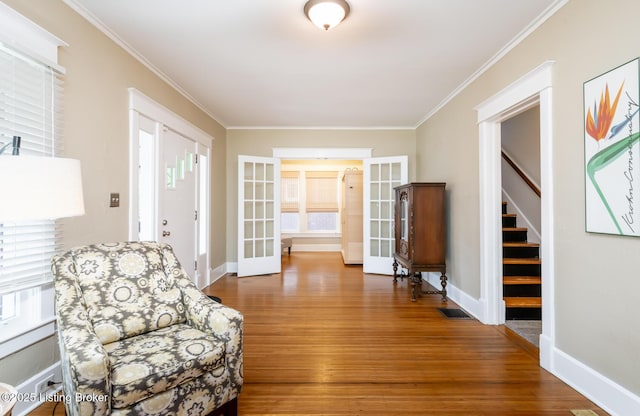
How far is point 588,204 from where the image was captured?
1898mm

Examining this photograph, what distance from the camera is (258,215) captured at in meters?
5.20


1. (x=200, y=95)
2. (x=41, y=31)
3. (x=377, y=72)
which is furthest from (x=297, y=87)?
(x=41, y=31)

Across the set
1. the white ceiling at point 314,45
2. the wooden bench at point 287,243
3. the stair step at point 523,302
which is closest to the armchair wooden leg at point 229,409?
the white ceiling at point 314,45

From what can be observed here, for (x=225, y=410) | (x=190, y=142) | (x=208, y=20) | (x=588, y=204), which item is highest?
(x=208, y=20)

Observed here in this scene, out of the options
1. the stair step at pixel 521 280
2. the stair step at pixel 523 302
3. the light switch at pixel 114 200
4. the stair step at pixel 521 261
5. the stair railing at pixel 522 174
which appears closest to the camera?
the light switch at pixel 114 200

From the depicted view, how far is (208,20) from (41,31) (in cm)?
99

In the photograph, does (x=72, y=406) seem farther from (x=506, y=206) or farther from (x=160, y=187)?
(x=506, y=206)

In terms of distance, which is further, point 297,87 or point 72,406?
point 297,87

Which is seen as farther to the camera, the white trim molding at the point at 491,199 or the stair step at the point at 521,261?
the stair step at the point at 521,261

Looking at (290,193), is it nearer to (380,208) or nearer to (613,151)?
(380,208)

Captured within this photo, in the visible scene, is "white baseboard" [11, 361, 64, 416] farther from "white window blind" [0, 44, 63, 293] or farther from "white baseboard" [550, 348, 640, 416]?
"white baseboard" [550, 348, 640, 416]

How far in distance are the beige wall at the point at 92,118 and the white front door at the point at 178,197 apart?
58 centimetres

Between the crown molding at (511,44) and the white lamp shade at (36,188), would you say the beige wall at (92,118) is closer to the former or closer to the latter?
the white lamp shade at (36,188)

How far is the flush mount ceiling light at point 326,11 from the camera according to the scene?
197 centimetres
